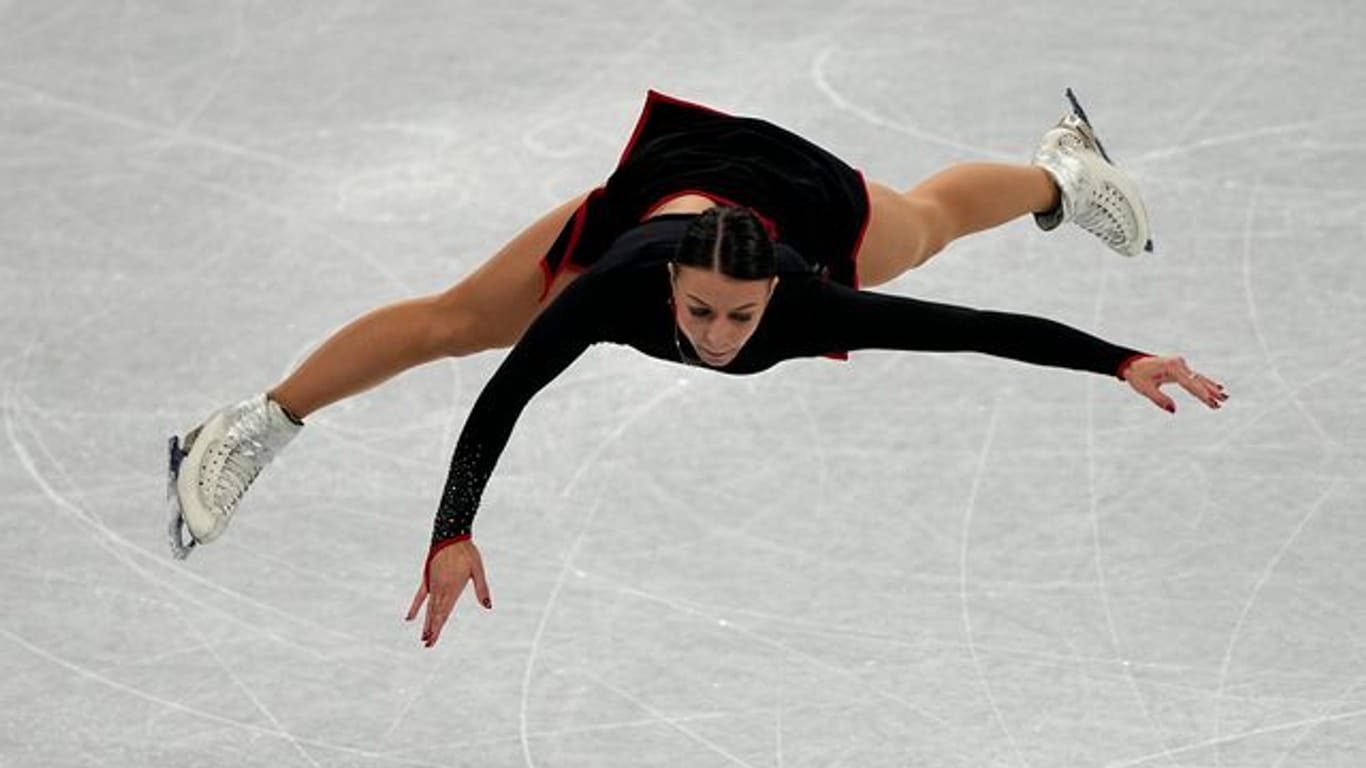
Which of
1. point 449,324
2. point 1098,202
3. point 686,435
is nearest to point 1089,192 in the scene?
point 1098,202

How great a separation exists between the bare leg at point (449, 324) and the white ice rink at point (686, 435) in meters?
0.83

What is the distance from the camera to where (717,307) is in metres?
4.22

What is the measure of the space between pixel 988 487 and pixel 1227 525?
0.57 meters

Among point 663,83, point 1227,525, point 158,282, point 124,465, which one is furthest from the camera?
point 663,83

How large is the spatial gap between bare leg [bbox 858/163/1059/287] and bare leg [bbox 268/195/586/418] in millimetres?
629

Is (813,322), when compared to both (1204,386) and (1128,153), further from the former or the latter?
(1128,153)

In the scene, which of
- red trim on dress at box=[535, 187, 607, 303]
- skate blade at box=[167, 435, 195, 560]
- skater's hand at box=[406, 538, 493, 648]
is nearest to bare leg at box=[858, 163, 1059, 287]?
red trim on dress at box=[535, 187, 607, 303]

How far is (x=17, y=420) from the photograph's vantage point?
20.4 feet

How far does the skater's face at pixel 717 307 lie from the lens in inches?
165

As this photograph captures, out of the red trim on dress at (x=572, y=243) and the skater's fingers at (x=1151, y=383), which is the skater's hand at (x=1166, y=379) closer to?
the skater's fingers at (x=1151, y=383)

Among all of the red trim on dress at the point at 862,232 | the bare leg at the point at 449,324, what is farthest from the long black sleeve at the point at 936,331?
the bare leg at the point at 449,324

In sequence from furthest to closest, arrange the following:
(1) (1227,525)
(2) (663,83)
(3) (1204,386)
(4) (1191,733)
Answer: (2) (663,83)
(1) (1227,525)
(4) (1191,733)
(3) (1204,386)

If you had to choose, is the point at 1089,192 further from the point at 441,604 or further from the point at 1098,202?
the point at 441,604

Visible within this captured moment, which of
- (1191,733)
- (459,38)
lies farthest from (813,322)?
(459,38)
